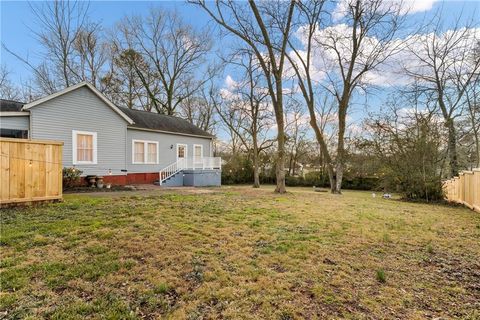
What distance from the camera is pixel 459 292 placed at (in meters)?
2.79

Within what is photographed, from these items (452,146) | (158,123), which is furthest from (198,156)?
(452,146)

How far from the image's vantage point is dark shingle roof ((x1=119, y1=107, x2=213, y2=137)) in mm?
15463

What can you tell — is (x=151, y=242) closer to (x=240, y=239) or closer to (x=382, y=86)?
(x=240, y=239)

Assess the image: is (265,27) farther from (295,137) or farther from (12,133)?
(295,137)

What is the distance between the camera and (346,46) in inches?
567

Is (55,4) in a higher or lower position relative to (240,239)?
higher

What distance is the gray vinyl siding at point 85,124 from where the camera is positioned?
36.0 ft

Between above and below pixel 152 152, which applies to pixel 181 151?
above

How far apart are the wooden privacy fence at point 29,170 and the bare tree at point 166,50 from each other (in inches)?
723

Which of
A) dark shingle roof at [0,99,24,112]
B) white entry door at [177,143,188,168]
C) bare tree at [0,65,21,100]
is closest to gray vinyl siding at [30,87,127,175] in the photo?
dark shingle roof at [0,99,24,112]

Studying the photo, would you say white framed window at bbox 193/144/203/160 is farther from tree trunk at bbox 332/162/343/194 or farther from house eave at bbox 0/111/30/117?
house eave at bbox 0/111/30/117

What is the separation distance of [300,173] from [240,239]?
82.5ft

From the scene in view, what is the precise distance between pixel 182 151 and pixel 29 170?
38.6 ft

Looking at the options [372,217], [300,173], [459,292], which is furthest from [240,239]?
[300,173]
